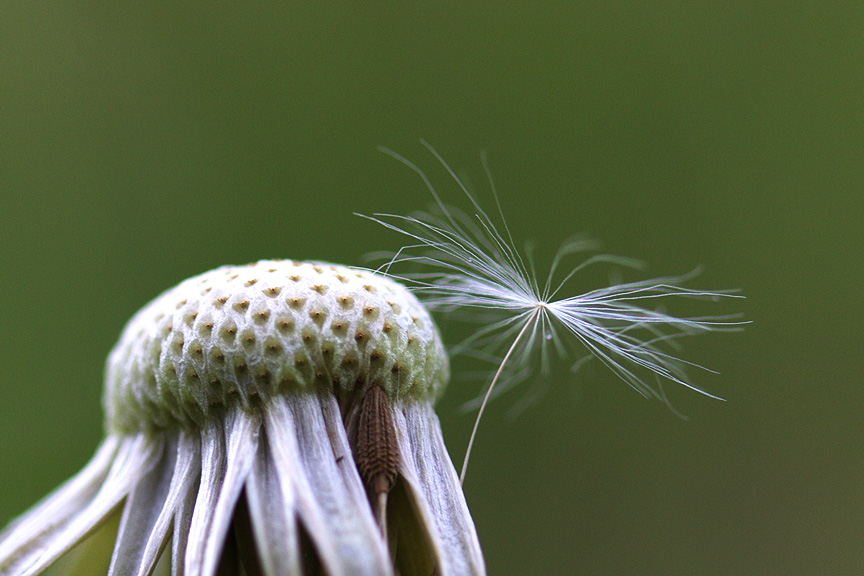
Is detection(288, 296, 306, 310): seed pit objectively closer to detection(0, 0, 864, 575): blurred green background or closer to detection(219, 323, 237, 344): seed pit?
detection(219, 323, 237, 344): seed pit

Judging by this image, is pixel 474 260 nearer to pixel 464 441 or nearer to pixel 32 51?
pixel 464 441

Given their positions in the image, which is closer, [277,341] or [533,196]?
[277,341]

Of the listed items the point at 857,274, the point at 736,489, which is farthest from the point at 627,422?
the point at 857,274

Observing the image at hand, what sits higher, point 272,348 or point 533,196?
point 533,196

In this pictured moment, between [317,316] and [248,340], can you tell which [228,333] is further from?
[317,316]

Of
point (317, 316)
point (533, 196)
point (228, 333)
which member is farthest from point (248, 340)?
point (533, 196)

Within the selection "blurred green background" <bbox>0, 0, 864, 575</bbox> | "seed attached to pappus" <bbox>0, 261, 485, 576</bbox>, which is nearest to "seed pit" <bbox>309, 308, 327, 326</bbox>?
"seed attached to pappus" <bbox>0, 261, 485, 576</bbox>
